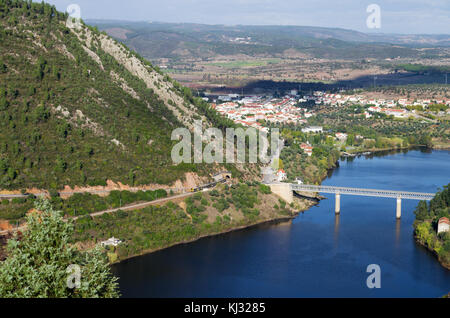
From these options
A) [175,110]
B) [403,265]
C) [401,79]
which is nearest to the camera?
[403,265]

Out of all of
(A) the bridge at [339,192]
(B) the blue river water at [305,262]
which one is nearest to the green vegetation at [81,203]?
(B) the blue river water at [305,262]

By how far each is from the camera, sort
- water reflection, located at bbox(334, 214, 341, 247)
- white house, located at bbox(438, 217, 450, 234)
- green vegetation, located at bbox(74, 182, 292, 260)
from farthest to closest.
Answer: water reflection, located at bbox(334, 214, 341, 247) < white house, located at bbox(438, 217, 450, 234) < green vegetation, located at bbox(74, 182, 292, 260)

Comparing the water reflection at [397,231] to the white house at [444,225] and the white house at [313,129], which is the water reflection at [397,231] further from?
the white house at [313,129]

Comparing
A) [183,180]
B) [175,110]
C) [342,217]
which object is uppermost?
[175,110]

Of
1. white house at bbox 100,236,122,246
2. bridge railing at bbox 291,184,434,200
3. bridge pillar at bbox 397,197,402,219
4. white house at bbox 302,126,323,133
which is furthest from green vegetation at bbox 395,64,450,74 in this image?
white house at bbox 100,236,122,246

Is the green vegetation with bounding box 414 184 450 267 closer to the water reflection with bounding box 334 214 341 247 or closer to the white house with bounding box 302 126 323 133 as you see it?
the water reflection with bounding box 334 214 341 247
